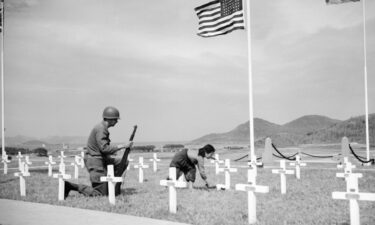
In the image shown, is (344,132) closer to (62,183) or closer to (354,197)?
(62,183)

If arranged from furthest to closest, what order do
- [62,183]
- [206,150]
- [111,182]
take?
[206,150] → [62,183] → [111,182]

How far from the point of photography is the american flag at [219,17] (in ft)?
53.2

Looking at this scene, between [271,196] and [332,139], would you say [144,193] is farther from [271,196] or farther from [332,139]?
[332,139]

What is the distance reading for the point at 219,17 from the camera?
658 inches

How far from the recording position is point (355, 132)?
55.7 metres

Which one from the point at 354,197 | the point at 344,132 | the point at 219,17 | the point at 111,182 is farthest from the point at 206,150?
the point at 344,132

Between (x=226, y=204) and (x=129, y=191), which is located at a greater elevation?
(x=226, y=204)

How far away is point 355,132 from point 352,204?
5279cm

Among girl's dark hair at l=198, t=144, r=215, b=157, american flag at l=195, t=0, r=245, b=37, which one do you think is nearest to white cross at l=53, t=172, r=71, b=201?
girl's dark hair at l=198, t=144, r=215, b=157

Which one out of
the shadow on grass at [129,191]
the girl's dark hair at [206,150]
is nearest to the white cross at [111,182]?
the shadow on grass at [129,191]

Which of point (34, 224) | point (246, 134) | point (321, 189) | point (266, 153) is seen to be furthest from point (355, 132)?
point (246, 134)

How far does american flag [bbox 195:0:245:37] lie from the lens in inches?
639

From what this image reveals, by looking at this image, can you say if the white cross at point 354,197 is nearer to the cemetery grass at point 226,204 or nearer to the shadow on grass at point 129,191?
the cemetery grass at point 226,204

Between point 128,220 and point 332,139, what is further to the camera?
point 332,139
